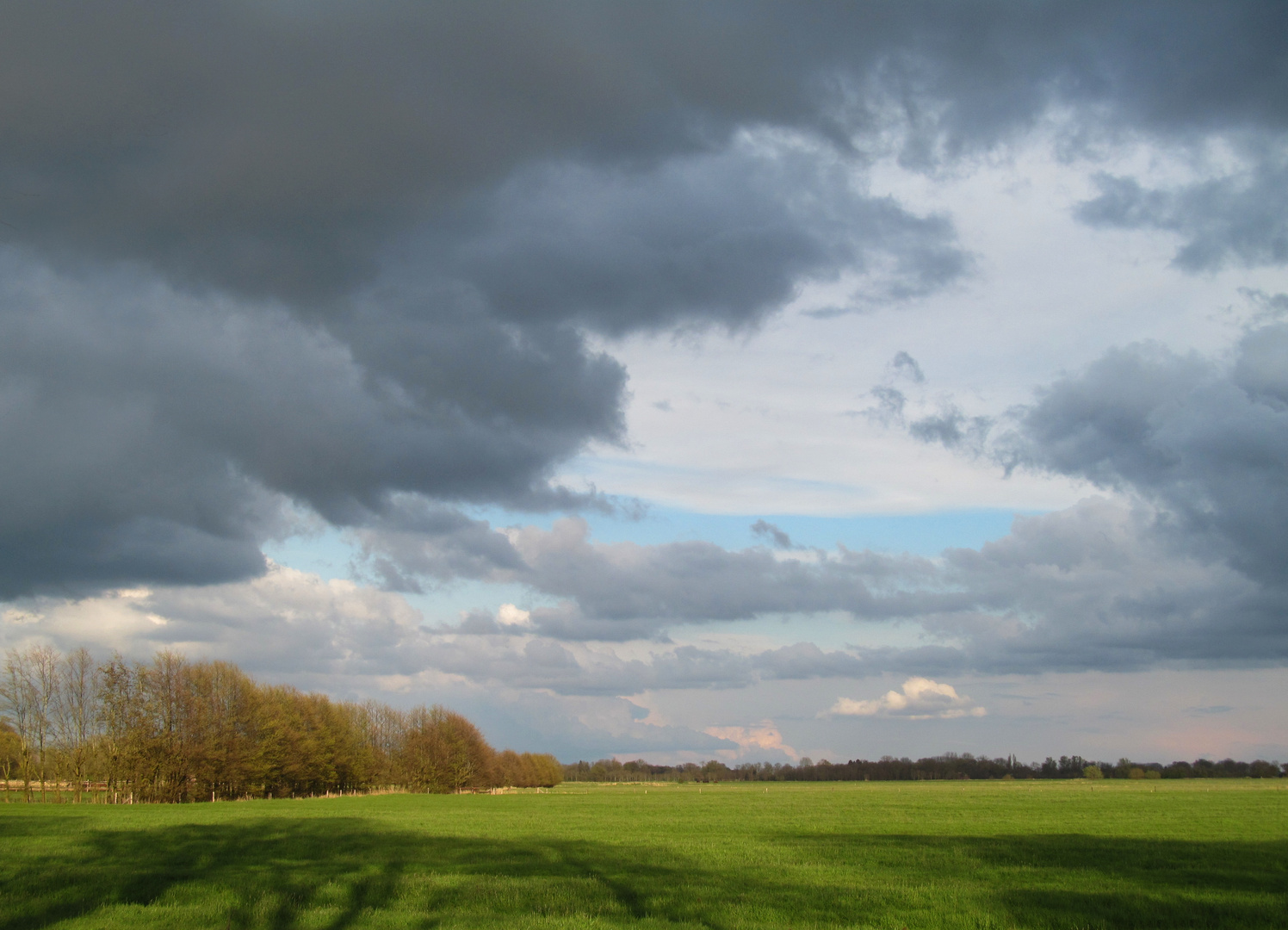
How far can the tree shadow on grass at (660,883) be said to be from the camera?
722 inches

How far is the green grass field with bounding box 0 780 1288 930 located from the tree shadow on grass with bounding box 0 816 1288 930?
0.33 ft

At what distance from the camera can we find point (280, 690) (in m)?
127

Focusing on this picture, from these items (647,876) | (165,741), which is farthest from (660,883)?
(165,741)

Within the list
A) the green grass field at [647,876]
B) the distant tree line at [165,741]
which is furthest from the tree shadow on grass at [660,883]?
the distant tree line at [165,741]

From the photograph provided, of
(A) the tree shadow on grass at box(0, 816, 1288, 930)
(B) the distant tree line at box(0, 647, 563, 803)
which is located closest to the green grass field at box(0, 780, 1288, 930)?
(A) the tree shadow on grass at box(0, 816, 1288, 930)

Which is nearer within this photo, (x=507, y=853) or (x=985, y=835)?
(x=507, y=853)

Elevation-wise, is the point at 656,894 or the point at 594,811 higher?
the point at 656,894

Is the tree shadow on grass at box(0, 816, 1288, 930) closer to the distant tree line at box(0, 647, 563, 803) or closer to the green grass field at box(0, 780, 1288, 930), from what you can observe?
the green grass field at box(0, 780, 1288, 930)

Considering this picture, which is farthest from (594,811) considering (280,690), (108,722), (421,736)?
(421,736)

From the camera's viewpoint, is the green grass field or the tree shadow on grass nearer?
the green grass field

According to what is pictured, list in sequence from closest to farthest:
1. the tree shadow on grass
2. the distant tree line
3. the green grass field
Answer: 1. the green grass field
2. the tree shadow on grass
3. the distant tree line

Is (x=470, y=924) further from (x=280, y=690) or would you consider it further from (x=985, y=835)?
(x=280, y=690)

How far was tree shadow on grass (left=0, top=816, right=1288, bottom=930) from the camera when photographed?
1834 cm

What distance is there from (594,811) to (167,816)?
101 ft
